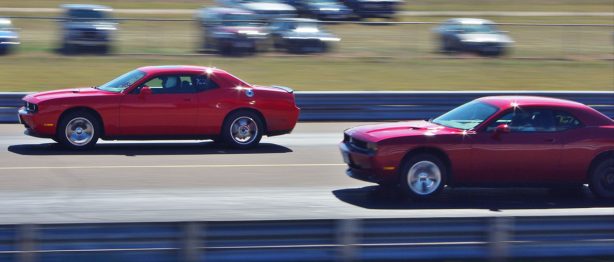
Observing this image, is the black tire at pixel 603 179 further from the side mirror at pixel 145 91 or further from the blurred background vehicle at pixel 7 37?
the blurred background vehicle at pixel 7 37

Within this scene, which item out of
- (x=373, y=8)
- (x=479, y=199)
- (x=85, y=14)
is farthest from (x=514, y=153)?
(x=373, y=8)

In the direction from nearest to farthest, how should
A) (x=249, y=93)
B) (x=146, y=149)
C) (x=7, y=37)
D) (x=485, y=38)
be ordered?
(x=146, y=149) < (x=249, y=93) < (x=7, y=37) < (x=485, y=38)

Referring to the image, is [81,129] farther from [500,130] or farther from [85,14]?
[85,14]

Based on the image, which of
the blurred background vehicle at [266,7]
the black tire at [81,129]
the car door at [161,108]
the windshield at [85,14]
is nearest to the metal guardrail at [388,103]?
the car door at [161,108]

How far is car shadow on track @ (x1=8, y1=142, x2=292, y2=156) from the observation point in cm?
1431

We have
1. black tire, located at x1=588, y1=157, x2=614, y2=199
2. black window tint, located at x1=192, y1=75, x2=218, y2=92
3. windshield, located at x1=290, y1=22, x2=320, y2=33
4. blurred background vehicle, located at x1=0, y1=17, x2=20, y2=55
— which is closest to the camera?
black tire, located at x1=588, y1=157, x2=614, y2=199

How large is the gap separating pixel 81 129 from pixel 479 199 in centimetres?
630

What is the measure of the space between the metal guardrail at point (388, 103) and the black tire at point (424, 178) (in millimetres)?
7962

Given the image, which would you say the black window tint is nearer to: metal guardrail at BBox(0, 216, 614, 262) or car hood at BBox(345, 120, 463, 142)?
car hood at BBox(345, 120, 463, 142)

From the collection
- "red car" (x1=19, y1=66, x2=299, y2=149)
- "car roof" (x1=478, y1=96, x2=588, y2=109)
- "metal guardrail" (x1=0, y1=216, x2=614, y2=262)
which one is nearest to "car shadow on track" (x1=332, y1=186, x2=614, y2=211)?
"car roof" (x1=478, y1=96, x2=588, y2=109)

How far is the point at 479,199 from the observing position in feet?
37.0

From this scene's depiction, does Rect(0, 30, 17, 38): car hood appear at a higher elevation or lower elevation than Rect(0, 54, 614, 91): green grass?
higher

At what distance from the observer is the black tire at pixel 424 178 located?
1089 centimetres

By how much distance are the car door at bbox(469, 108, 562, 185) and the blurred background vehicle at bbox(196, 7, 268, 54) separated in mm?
16143
